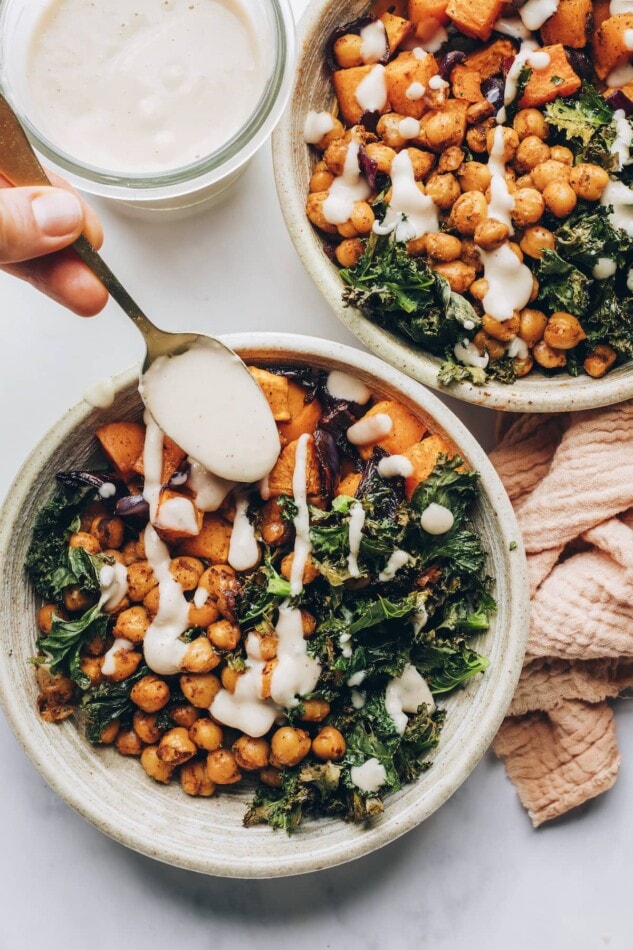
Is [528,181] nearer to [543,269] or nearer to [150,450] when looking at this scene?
[543,269]

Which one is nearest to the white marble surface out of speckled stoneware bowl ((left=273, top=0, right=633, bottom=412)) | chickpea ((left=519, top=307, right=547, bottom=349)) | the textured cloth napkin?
the textured cloth napkin

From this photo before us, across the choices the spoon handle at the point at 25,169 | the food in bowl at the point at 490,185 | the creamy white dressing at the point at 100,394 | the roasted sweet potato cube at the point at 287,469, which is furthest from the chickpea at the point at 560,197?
the creamy white dressing at the point at 100,394

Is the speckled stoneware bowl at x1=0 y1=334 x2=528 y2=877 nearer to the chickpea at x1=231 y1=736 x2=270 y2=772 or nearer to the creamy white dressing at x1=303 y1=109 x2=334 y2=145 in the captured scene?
the chickpea at x1=231 y1=736 x2=270 y2=772

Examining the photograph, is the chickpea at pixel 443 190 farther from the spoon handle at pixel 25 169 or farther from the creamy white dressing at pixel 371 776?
the creamy white dressing at pixel 371 776

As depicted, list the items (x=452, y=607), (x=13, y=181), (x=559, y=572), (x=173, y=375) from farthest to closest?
(x=559, y=572) → (x=452, y=607) → (x=173, y=375) → (x=13, y=181)

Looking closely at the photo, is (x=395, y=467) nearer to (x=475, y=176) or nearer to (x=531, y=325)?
(x=531, y=325)

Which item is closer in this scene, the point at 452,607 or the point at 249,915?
the point at 452,607

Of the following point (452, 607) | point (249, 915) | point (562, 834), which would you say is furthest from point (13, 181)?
point (562, 834)

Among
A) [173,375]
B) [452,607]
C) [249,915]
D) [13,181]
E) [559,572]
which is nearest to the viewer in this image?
[13,181]
